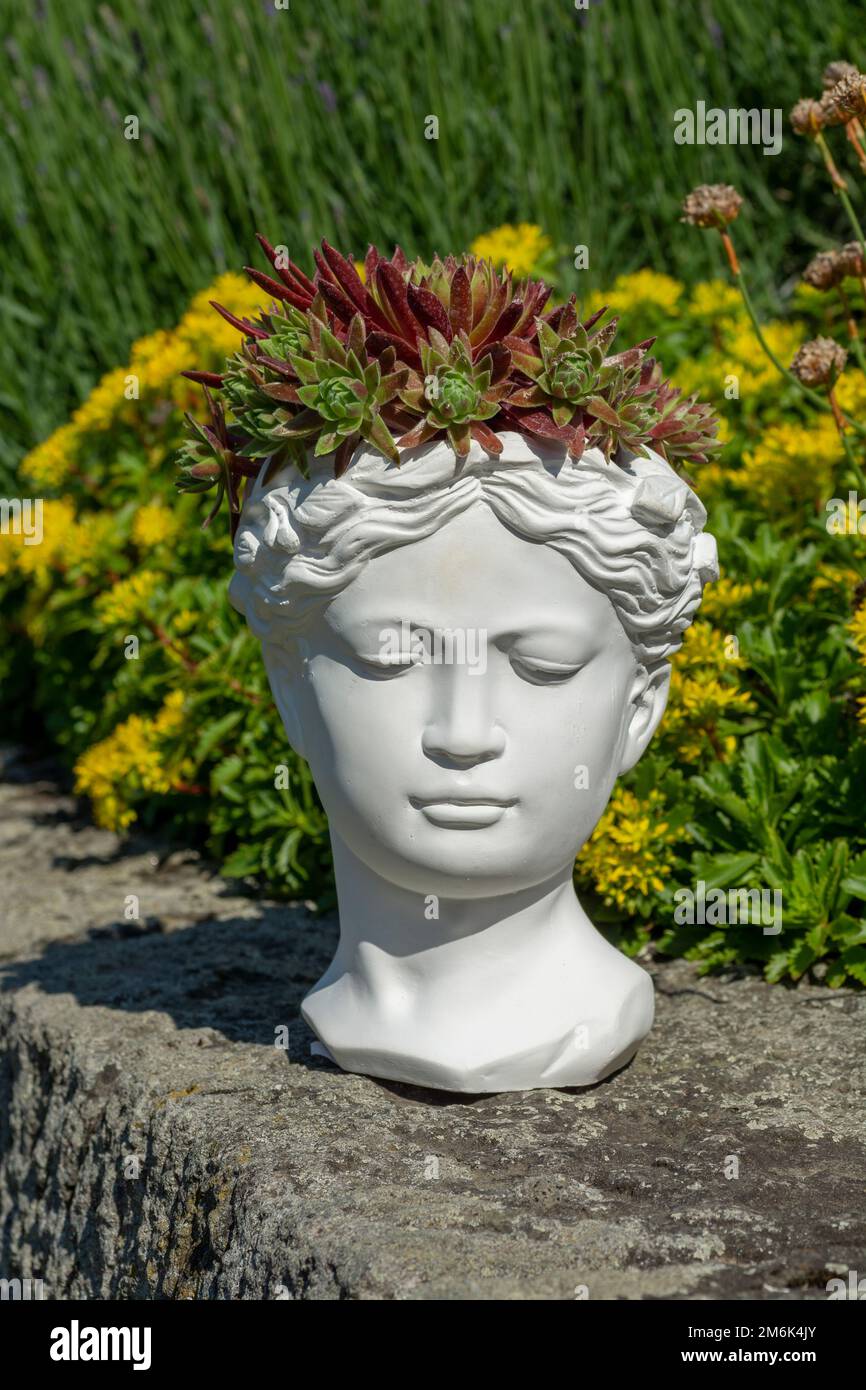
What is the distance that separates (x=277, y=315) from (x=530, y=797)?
842 millimetres

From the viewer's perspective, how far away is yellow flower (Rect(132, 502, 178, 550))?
4.22 meters

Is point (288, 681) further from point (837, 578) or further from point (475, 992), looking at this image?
point (837, 578)

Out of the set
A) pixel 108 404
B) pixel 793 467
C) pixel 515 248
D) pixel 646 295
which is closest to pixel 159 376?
pixel 108 404

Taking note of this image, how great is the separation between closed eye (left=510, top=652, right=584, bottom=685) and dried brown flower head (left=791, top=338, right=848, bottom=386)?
2.96 feet

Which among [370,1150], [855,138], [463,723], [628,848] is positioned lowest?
[370,1150]

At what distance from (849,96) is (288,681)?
4.70ft

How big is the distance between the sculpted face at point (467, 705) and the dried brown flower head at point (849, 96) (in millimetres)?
1083

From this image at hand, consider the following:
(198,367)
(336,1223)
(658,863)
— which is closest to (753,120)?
(198,367)

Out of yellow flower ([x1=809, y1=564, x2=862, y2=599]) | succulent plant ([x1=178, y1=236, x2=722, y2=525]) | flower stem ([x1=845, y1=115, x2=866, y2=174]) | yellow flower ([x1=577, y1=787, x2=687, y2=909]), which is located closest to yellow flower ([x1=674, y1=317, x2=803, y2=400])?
yellow flower ([x1=809, y1=564, x2=862, y2=599])

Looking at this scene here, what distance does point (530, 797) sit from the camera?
2.42 metres

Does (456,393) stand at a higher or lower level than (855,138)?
lower

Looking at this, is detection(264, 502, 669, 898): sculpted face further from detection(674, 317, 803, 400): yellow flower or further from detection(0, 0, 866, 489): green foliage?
detection(0, 0, 866, 489): green foliage

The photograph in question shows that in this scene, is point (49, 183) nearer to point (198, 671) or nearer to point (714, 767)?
point (198, 671)

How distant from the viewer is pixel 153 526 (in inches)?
166
